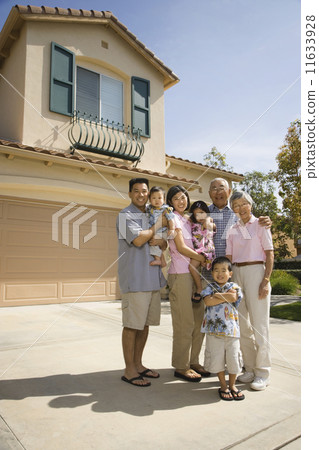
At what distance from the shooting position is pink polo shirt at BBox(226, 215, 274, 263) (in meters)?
2.96

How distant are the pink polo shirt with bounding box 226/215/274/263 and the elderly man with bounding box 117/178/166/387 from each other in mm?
647

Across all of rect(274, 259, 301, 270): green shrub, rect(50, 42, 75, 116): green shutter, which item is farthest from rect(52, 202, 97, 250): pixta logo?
rect(274, 259, 301, 270): green shrub

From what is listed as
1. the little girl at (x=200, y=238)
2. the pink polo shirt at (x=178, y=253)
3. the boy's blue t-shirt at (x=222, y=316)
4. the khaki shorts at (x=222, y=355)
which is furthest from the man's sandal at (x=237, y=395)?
the pink polo shirt at (x=178, y=253)

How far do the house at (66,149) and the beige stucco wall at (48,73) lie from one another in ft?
0.08

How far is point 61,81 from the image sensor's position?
25.2 ft

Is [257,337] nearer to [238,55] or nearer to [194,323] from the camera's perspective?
[194,323]

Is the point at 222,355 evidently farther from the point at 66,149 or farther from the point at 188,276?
the point at 66,149

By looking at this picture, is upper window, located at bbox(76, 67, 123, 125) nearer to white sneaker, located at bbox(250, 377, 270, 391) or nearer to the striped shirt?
the striped shirt

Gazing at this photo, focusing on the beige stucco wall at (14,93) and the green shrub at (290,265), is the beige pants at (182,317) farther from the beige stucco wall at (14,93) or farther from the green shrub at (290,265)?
the green shrub at (290,265)

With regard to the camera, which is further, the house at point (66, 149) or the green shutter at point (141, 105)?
the green shutter at point (141, 105)

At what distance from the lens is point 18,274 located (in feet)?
22.0

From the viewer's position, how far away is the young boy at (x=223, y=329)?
2.61 meters

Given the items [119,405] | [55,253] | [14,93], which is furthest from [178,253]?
[14,93]
